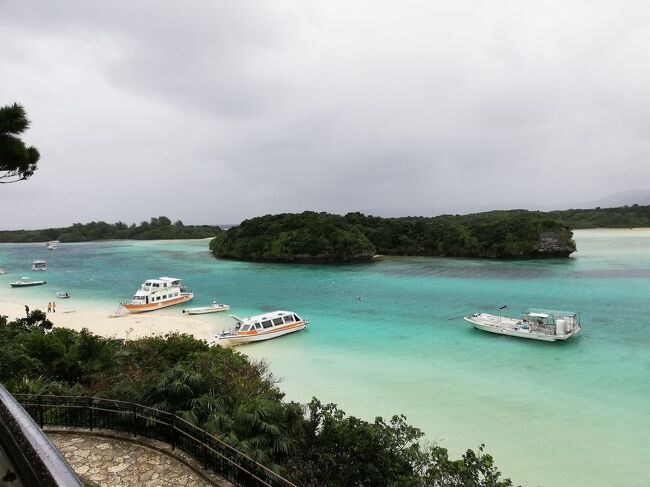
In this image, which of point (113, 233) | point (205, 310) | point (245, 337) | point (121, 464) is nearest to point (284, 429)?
point (121, 464)

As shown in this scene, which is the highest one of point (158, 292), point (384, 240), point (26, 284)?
point (384, 240)

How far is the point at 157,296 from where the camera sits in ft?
111

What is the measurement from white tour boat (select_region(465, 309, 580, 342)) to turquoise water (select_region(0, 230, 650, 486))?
0.65 metres

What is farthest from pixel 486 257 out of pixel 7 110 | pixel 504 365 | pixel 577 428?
pixel 7 110

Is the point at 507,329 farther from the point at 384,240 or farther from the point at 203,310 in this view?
the point at 384,240

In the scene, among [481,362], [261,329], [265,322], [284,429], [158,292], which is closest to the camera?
[284,429]

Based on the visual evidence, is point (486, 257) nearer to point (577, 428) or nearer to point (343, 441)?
point (577, 428)

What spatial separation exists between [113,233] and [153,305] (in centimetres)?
16601

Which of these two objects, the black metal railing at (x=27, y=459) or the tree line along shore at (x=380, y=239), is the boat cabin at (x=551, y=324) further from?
the tree line along shore at (x=380, y=239)

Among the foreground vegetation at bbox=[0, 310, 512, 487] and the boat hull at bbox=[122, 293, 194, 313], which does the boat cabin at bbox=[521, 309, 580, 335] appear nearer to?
the foreground vegetation at bbox=[0, 310, 512, 487]

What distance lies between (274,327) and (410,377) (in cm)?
976

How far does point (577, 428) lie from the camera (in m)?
13.3

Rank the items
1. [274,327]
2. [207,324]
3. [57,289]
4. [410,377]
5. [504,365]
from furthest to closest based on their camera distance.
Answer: [57,289]
[207,324]
[274,327]
[504,365]
[410,377]

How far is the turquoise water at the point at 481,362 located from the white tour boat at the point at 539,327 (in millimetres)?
646
